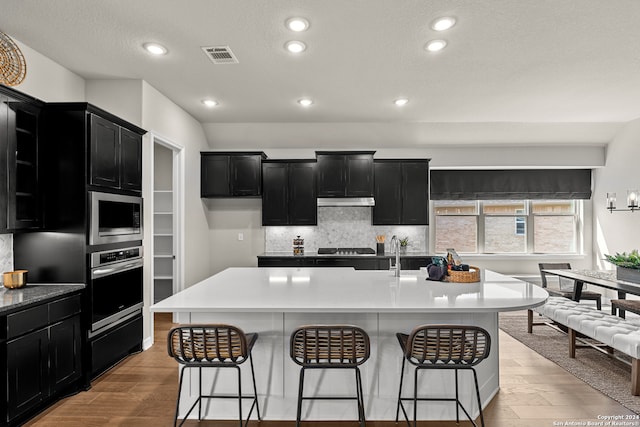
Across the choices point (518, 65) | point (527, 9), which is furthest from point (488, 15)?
point (518, 65)

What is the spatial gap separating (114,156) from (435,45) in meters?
3.04

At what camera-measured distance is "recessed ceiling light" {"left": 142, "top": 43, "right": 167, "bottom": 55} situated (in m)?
3.22

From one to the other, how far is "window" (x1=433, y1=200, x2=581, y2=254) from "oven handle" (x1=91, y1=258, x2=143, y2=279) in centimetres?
499

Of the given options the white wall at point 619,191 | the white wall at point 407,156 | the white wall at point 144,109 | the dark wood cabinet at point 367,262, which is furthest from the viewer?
the white wall at point 407,156

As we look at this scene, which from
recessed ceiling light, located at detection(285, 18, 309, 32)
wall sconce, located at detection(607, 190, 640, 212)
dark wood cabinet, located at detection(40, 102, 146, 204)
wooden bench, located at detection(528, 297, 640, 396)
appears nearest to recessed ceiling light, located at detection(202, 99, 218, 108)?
dark wood cabinet, located at detection(40, 102, 146, 204)

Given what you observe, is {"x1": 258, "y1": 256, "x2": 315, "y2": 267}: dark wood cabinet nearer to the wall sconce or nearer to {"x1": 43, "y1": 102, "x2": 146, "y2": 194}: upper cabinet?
{"x1": 43, "y1": 102, "x2": 146, "y2": 194}: upper cabinet

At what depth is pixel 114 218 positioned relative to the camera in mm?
3336

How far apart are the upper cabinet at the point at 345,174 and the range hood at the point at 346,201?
0.18ft

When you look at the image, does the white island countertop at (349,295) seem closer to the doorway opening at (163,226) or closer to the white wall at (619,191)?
the doorway opening at (163,226)

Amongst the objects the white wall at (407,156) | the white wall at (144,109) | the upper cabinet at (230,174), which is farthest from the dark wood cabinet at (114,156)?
the white wall at (407,156)

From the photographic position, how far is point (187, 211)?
5.31 m

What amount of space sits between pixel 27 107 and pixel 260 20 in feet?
6.34

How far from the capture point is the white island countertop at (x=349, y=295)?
2.16 meters

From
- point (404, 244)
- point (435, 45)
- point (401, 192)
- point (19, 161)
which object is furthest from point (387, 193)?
point (19, 161)
